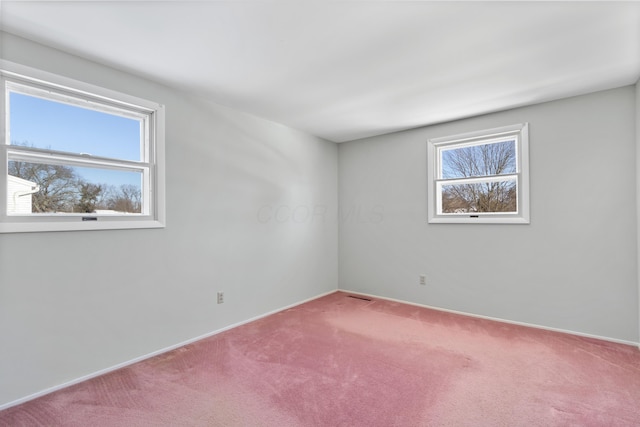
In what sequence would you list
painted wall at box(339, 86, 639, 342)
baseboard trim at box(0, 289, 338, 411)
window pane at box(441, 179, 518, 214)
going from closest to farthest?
baseboard trim at box(0, 289, 338, 411) → painted wall at box(339, 86, 639, 342) → window pane at box(441, 179, 518, 214)

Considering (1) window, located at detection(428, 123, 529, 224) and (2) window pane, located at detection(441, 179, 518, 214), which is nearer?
(1) window, located at detection(428, 123, 529, 224)

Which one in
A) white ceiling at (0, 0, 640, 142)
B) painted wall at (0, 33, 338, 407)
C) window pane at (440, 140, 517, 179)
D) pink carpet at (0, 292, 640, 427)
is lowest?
pink carpet at (0, 292, 640, 427)

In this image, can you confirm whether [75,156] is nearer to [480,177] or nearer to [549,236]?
[480,177]

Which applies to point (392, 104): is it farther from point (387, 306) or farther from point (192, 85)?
point (387, 306)

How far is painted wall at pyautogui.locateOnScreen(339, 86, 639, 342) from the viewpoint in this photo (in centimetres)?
270

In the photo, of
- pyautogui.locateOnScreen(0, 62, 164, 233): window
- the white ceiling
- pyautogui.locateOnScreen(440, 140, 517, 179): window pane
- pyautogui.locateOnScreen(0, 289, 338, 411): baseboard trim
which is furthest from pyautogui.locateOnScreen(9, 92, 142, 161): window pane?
pyautogui.locateOnScreen(440, 140, 517, 179): window pane

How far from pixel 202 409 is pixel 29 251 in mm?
1529

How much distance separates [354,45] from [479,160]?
2.34 metres

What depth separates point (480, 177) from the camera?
3486 millimetres

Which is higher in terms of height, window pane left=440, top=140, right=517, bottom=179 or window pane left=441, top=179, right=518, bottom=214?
window pane left=440, top=140, right=517, bottom=179

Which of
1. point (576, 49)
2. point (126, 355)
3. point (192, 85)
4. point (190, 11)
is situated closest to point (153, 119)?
point (192, 85)

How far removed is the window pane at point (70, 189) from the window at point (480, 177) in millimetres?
3299

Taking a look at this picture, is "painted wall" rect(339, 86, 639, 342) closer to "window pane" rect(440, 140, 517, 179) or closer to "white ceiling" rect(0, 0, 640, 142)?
"window pane" rect(440, 140, 517, 179)

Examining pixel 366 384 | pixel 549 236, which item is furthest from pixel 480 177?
pixel 366 384
